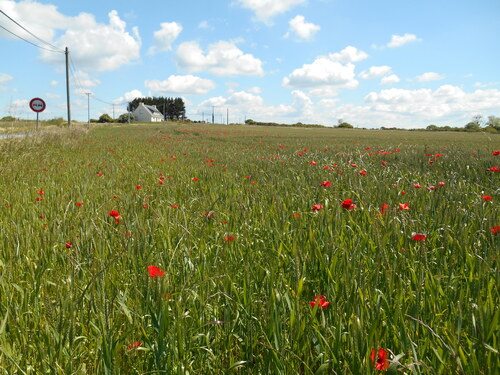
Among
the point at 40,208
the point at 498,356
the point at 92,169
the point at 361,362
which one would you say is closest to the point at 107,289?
the point at 361,362

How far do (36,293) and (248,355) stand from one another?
3.41 feet

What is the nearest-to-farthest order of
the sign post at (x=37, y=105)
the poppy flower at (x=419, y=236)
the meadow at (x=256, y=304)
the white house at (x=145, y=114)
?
the meadow at (x=256, y=304) < the poppy flower at (x=419, y=236) < the sign post at (x=37, y=105) < the white house at (x=145, y=114)

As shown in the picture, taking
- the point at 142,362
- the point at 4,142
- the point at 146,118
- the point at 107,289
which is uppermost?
the point at 146,118

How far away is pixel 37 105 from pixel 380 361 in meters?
23.1

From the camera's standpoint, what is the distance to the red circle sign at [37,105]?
63.2 ft

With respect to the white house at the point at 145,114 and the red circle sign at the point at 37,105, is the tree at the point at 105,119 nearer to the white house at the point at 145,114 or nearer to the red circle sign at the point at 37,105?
the white house at the point at 145,114

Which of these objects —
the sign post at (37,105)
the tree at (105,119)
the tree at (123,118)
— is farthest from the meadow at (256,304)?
the tree at (105,119)

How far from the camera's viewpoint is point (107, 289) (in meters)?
1.62

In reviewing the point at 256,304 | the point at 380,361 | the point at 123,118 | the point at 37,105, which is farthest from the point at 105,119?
the point at 380,361

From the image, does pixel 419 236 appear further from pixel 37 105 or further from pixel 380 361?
pixel 37 105

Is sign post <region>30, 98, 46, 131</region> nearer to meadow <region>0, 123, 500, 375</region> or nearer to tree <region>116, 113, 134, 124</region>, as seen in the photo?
meadow <region>0, 123, 500, 375</region>

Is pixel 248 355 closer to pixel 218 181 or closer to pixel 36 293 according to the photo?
pixel 36 293

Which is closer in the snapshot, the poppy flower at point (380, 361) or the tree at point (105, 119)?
the poppy flower at point (380, 361)

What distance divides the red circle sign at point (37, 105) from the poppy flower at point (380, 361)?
2257cm
